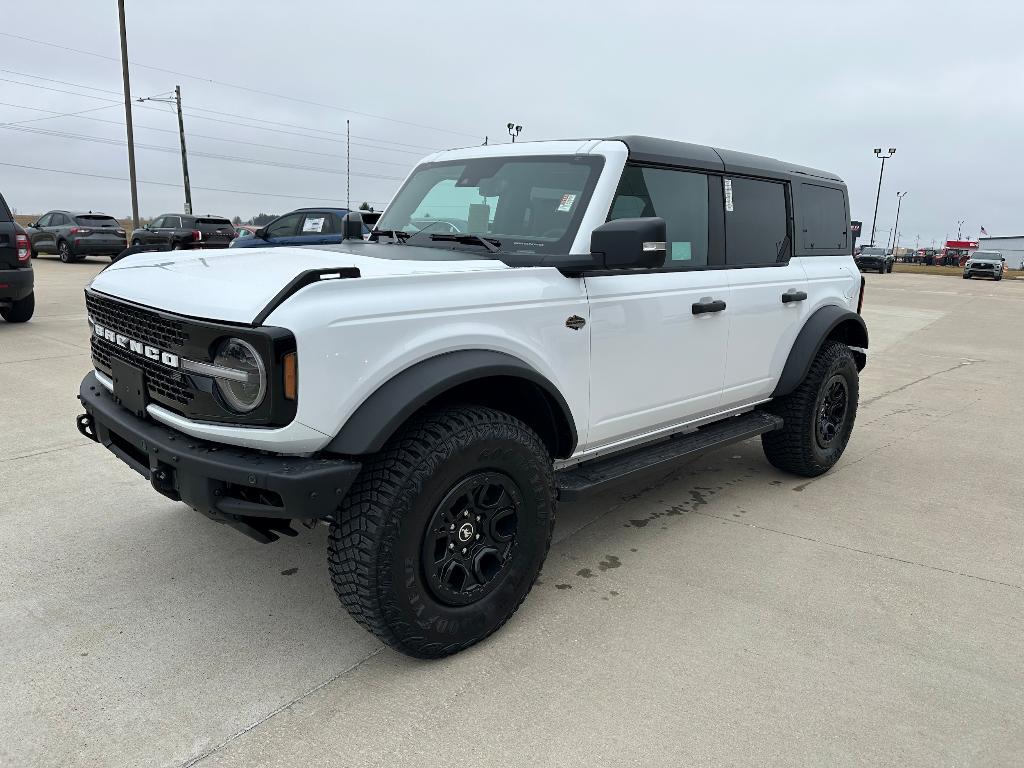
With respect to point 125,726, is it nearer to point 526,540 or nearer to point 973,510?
point 526,540

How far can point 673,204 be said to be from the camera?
3.58 meters

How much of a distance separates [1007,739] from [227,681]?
96.3 inches


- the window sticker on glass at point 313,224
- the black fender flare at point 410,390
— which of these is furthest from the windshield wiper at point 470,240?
the window sticker on glass at point 313,224

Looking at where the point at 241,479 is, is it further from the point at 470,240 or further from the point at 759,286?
the point at 759,286

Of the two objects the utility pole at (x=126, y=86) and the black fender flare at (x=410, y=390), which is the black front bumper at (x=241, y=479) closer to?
the black fender flare at (x=410, y=390)

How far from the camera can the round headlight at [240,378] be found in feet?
7.37

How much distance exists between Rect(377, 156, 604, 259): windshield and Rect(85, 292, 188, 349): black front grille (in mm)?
1279

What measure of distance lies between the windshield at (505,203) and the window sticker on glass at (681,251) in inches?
23.1

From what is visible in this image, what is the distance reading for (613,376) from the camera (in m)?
3.18

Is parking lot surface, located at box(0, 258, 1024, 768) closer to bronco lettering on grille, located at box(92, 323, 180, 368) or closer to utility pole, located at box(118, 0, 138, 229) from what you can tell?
bronco lettering on grille, located at box(92, 323, 180, 368)

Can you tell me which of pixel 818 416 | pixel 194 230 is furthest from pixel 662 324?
pixel 194 230

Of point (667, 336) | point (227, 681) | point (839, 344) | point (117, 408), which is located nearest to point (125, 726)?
point (227, 681)

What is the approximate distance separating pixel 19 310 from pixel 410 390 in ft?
31.0

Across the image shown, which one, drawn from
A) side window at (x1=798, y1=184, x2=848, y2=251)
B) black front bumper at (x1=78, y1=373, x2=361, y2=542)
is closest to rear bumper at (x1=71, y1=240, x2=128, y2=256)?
side window at (x1=798, y1=184, x2=848, y2=251)
